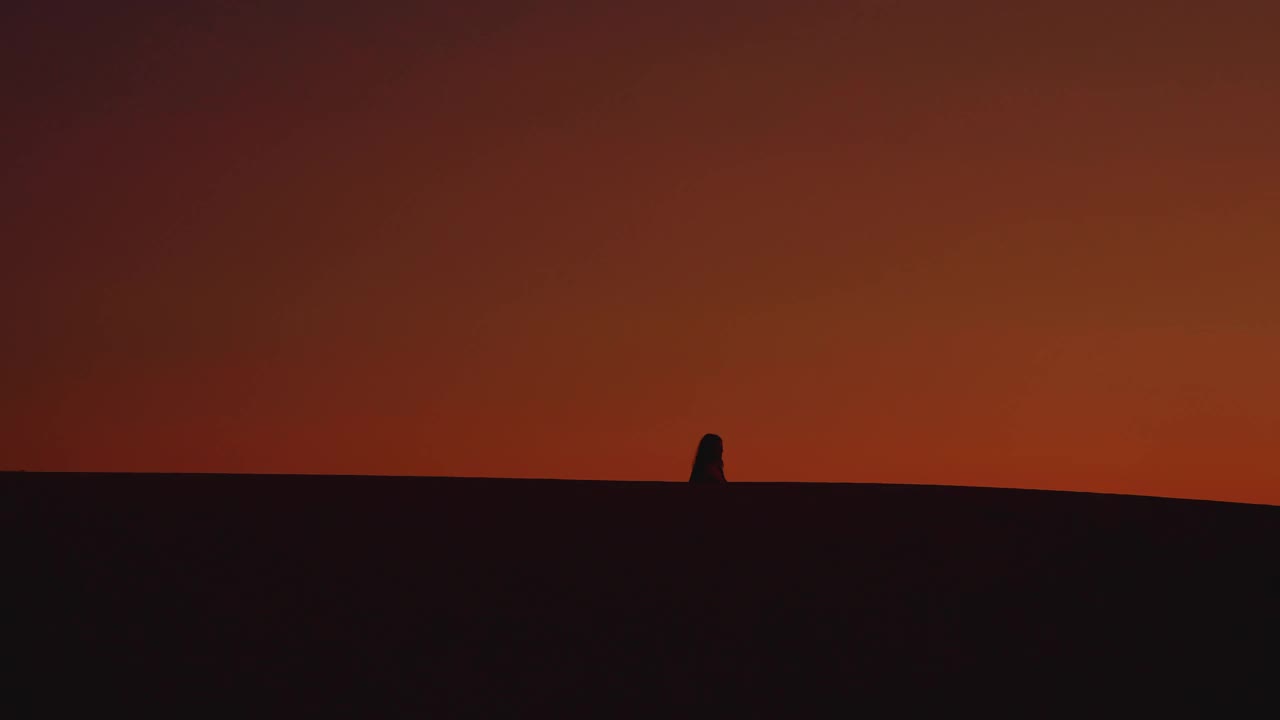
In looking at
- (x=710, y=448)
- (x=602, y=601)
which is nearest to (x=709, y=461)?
(x=710, y=448)

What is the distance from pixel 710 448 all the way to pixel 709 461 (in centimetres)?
17

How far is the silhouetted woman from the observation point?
9.95 m

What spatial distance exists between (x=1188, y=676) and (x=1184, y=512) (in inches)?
102

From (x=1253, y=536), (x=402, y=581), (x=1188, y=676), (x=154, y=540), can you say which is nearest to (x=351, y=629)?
(x=402, y=581)

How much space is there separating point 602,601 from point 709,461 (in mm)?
5046

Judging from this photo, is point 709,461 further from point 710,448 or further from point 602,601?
point 602,601

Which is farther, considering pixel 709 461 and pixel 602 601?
pixel 709 461

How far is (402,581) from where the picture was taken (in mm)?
5223

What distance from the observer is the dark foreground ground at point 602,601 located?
167 inches

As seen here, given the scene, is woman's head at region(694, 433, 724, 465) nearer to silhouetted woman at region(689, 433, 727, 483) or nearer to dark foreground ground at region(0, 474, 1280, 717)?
silhouetted woman at region(689, 433, 727, 483)

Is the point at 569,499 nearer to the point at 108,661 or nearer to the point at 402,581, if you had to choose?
the point at 402,581

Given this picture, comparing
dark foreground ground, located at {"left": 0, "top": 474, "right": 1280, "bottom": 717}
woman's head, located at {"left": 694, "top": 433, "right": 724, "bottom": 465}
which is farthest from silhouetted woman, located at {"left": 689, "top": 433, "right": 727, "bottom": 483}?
dark foreground ground, located at {"left": 0, "top": 474, "right": 1280, "bottom": 717}

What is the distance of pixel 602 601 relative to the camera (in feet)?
16.8

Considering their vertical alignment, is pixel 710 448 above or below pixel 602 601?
above
